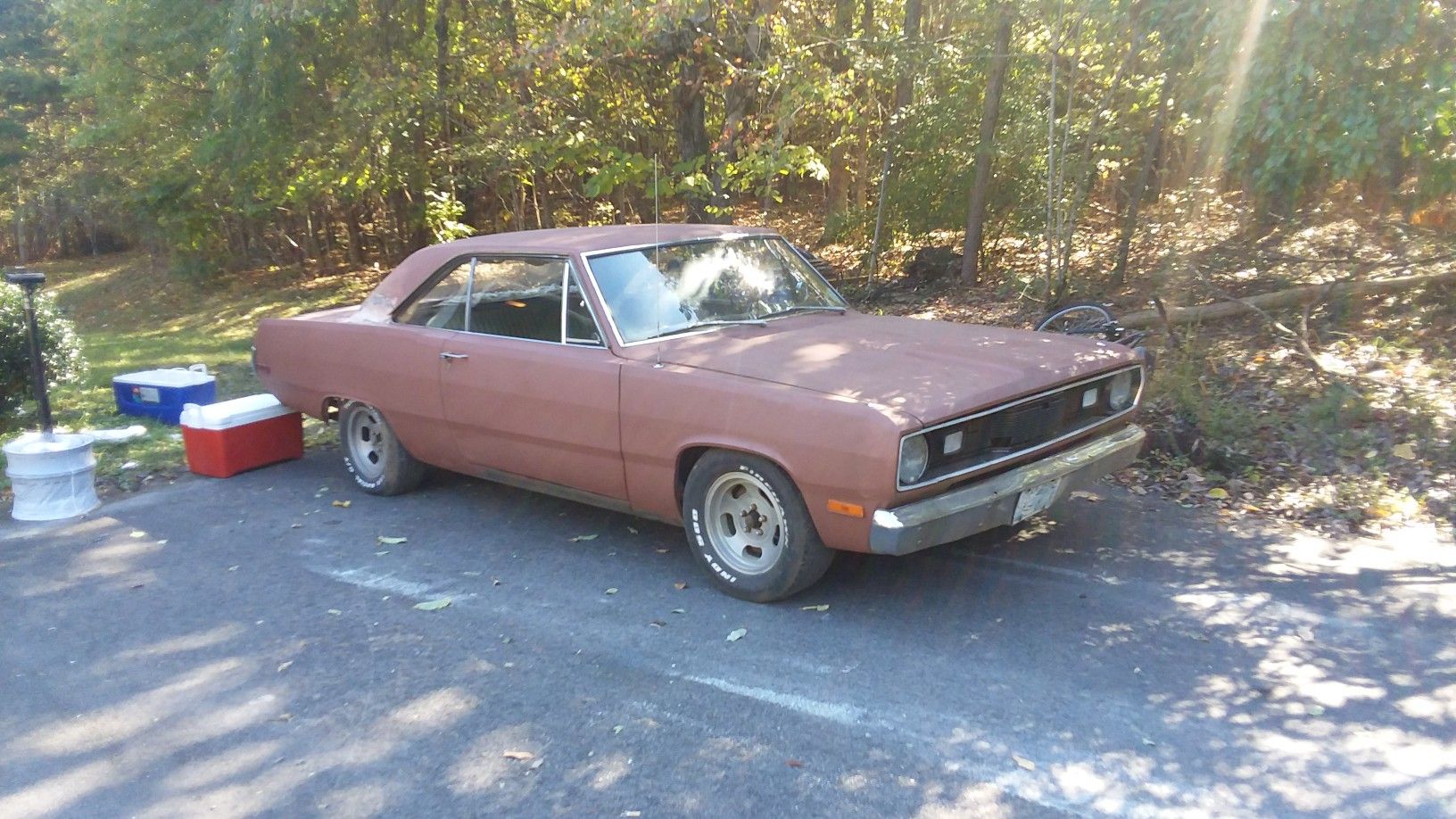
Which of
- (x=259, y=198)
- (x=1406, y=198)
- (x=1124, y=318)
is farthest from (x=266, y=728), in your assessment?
(x=259, y=198)

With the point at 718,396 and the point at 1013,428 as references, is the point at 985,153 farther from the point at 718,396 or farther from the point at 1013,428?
the point at 718,396

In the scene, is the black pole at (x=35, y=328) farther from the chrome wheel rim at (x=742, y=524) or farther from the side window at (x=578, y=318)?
the chrome wheel rim at (x=742, y=524)

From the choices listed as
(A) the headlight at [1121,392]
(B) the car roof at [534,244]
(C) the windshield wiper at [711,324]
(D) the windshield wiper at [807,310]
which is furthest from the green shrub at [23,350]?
(A) the headlight at [1121,392]

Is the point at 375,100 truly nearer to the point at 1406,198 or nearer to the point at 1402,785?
the point at 1406,198

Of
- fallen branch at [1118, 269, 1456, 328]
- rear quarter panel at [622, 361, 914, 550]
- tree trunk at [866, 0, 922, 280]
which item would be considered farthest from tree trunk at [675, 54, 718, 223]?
rear quarter panel at [622, 361, 914, 550]

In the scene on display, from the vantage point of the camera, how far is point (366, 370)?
632cm

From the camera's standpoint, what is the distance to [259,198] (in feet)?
57.0

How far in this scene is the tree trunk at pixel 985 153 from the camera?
428 inches

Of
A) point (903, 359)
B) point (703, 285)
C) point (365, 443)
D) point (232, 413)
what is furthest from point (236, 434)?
point (903, 359)

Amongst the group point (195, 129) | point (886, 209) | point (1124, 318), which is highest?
point (195, 129)

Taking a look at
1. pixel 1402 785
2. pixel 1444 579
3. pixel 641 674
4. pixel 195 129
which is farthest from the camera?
pixel 195 129

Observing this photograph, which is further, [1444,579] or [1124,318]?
[1124,318]

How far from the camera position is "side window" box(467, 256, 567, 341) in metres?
5.52

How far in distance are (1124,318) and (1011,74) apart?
3111 millimetres
